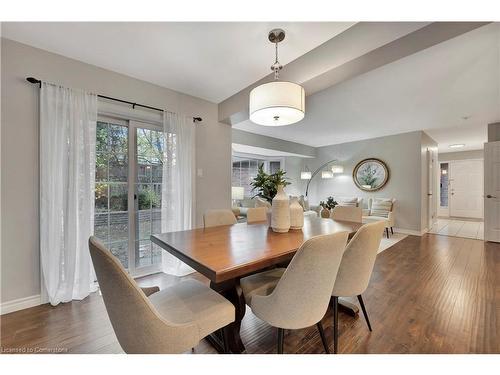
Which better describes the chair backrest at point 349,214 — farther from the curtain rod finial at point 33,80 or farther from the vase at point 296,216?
the curtain rod finial at point 33,80

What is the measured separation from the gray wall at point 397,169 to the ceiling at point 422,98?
0.32 m

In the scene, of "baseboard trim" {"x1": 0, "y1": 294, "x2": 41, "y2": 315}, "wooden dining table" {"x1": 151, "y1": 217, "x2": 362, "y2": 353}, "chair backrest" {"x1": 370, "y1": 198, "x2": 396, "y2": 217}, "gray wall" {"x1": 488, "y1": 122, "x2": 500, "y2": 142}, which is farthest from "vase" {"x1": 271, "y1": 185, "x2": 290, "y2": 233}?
"gray wall" {"x1": 488, "y1": 122, "x2": 500, "y2": 142}

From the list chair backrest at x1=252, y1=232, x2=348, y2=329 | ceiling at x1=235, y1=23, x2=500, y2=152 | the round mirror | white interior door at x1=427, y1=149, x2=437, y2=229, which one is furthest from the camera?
the round mirror

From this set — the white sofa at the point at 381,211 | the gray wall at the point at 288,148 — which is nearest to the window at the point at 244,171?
the gray wall at the point at 288,148

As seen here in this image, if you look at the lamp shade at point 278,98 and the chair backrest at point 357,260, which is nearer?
the chair backrest at point 357,260

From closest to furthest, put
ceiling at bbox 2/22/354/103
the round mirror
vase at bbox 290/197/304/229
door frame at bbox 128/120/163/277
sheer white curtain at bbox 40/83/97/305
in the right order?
ceiling at bbox 2/22/354/103
vase at bbox 290/197/304/229
sheer white curtain at bbox 40/83/97/305
door frame at bbox 128/120/163/277
the round mirror

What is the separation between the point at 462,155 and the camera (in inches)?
277

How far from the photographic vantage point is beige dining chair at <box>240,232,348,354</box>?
3.23ft

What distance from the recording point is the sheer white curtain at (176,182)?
8.78ft

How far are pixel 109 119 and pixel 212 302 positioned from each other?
2391 millimetres

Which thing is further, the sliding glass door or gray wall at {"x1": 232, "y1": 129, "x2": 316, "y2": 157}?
gray wall at {"x1": 232, "y1": 129, "x2": 316, "y2": 157}

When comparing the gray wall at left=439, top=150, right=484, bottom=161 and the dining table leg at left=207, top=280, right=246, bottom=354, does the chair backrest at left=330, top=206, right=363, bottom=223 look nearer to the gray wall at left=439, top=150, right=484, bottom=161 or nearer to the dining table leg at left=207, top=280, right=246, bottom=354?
the dining table leg at left=207, top=280, right=246, bottom=354

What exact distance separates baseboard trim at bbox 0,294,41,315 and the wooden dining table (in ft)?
4.86

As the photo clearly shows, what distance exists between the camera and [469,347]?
4.68ft
